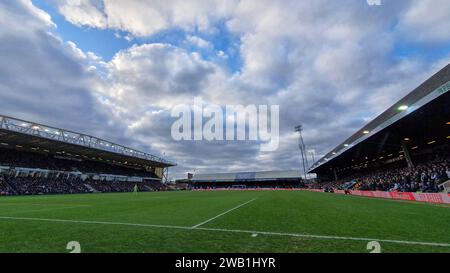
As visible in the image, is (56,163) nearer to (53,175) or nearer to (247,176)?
(53,175)

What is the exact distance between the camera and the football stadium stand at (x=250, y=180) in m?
97.9

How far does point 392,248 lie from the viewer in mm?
4711

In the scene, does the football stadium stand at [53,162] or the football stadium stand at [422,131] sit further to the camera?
the football stadium stand at [53,162]

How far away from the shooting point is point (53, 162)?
57.0 meters

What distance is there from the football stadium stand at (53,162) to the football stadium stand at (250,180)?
42928 mm

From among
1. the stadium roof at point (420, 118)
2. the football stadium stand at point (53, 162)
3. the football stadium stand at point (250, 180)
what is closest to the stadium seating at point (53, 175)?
the football stadium stand at point (53, 162)

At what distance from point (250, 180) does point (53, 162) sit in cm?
7385

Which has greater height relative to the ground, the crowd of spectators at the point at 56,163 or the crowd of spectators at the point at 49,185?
the crowd of spectators at the point at 56,163

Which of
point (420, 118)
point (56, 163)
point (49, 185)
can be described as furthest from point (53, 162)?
point (420, 118)

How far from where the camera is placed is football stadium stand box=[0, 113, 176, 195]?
1667 inches

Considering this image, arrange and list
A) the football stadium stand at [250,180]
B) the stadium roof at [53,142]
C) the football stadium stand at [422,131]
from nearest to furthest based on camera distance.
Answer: the football stadium stand at [422,131], the stadium roof at [53,142], the football stadium stand at [250,180]

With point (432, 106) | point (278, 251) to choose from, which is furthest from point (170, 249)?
point (432, 106)

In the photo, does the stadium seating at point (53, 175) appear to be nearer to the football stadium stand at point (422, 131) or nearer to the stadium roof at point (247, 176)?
the stadium roof at point (247, 176)
